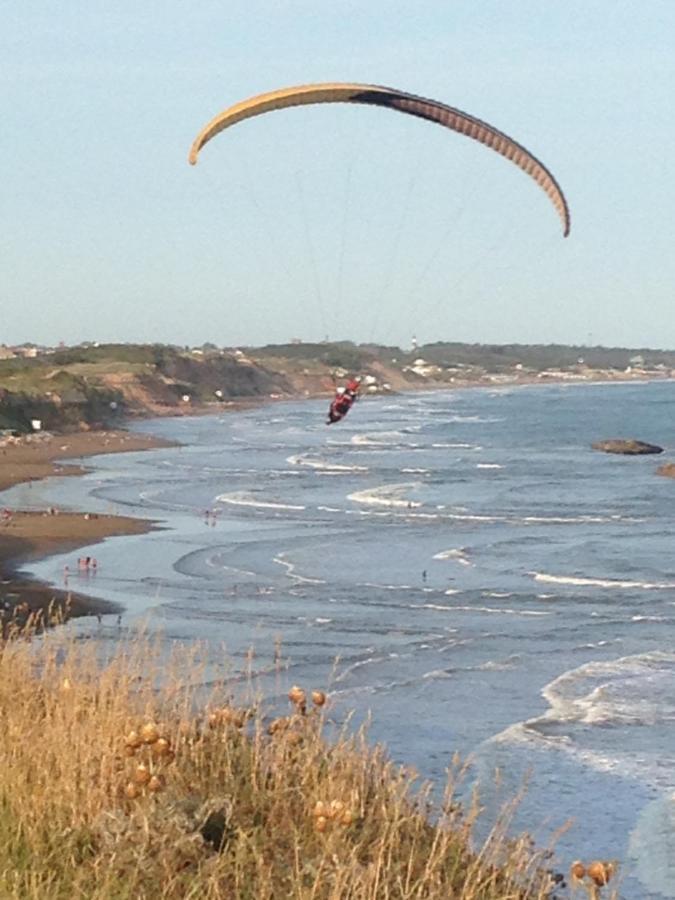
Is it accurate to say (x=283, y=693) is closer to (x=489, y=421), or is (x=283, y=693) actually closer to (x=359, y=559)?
(x=359, y=559)

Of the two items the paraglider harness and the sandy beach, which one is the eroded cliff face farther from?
the paraglider harness

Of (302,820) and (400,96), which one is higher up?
(400,96)

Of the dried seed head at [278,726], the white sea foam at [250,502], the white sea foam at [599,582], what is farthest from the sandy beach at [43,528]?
the white sea foam at [599,582]

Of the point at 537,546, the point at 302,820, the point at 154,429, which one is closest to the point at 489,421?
the point at 154,429

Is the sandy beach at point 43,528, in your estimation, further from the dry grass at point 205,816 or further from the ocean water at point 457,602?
the dry grass at point 205,816

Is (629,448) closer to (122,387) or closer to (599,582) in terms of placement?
(599,582)

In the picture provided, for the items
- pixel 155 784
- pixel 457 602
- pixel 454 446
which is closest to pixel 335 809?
pixel 155 784
